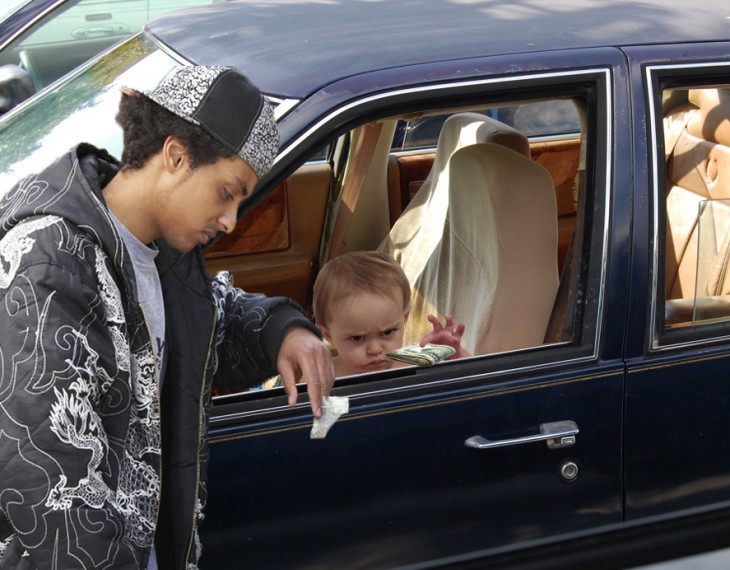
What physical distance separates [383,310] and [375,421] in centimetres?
47

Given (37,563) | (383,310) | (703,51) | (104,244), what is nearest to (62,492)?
(37,563)

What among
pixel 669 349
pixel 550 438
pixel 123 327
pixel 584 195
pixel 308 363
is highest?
pixel 123 327

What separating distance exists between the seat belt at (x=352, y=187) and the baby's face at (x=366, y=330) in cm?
87

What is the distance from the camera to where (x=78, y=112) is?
8.42 ft

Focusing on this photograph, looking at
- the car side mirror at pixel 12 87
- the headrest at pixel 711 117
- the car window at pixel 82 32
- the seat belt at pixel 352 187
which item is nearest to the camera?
the headrest at pixel 711 117

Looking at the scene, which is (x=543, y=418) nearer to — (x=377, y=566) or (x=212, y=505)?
(x=377, y=566)

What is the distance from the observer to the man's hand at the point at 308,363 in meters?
1.90

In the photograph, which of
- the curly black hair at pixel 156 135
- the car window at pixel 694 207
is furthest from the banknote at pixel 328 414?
the car window at pixel 694 207

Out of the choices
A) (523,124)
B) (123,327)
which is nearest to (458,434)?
(123,327)

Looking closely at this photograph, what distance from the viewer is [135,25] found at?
25.0 ft

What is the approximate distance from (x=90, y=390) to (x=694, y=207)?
2064mm

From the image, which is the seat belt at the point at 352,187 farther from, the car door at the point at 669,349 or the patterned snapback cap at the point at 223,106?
the patterned snapback cap at the point at 223,106

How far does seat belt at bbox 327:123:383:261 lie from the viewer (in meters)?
3.43

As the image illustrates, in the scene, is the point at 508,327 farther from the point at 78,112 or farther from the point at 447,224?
the point at 78,112
